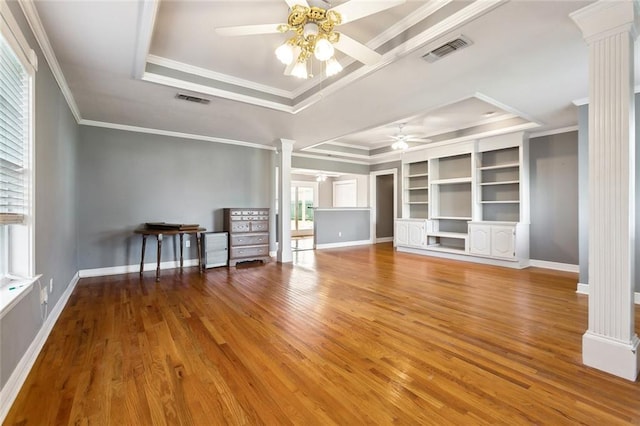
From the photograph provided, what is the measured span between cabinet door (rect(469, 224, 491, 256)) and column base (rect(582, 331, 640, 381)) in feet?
12.1

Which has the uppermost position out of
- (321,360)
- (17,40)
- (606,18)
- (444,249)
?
(606,18)

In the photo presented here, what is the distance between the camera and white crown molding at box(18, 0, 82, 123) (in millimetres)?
1926

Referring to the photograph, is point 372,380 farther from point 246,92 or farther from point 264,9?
point 246,92

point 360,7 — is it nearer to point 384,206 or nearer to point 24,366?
point 24,366

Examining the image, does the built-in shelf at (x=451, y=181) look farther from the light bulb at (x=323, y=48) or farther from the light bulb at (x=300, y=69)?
the light bulb at (x=323, y=48)

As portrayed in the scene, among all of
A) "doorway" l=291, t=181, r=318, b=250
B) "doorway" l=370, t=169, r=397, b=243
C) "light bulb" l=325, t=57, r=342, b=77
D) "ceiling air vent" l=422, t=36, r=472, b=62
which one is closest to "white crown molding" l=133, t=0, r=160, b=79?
"light bulb" l=325, t=57, r=342, b=77

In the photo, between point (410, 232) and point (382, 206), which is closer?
point (410, 232)

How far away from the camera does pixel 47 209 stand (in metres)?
2.53

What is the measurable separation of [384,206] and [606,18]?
7.35m

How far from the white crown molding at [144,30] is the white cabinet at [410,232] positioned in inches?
232

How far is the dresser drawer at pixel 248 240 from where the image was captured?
5.38 meters

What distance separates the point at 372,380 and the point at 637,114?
14.5 feet

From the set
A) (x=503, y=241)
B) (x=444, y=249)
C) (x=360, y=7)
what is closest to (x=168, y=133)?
(x=360, y=7)

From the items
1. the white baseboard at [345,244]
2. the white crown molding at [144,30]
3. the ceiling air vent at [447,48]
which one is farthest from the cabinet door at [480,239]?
the white crown molding at [144,30]
